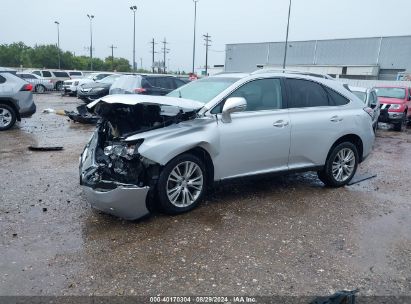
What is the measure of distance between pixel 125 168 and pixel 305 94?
296 cm

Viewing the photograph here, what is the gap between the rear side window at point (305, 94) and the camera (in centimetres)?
551

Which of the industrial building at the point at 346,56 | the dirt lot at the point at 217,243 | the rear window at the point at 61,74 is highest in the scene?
the industrial building at the point at 346,56

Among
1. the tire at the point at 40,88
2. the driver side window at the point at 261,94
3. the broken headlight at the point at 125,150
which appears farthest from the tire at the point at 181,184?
the tire at the point at 40,88

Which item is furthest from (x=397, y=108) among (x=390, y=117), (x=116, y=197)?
(x=116, y=197)

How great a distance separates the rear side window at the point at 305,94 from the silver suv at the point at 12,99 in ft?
27.0

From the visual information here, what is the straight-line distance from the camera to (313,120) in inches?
219

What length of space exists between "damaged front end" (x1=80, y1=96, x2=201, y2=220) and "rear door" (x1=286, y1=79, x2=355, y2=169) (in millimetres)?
1689

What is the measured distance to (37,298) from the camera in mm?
2951

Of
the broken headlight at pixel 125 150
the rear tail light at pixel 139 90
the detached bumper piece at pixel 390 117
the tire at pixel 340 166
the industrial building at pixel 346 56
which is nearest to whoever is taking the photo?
the broken headlight at pixel 125 150

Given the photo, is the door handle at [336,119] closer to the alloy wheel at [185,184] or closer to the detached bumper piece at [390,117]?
the alloy wheel at [185,184]

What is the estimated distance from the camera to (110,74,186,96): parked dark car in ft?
41.9

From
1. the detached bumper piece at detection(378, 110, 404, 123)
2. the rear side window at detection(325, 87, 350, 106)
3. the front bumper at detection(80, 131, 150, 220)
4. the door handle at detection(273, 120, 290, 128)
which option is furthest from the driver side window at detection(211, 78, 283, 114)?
the detached bumper piece at detection(378, 110, 404, 123)

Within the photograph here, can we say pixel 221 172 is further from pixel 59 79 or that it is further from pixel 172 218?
pixel 59 79

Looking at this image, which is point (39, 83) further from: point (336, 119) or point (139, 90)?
point (336, 119)
